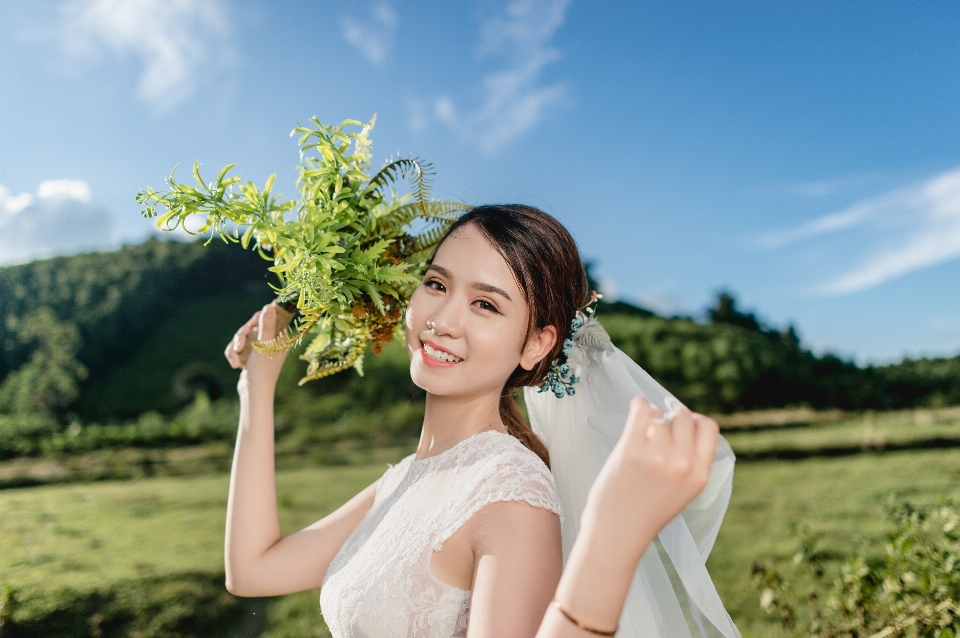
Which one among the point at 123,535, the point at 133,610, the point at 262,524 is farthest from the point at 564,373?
the point at 123,535

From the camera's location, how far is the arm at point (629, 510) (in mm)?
1083

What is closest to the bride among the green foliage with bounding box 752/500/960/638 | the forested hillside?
the green foliage with bounding box 752/500/960/638

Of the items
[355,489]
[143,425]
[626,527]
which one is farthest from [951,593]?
[143,425]

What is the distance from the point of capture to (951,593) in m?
Result: 2.79

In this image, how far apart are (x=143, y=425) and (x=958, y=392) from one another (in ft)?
54.0

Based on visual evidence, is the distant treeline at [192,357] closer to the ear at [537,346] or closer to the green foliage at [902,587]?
the green foliage at [902,587]

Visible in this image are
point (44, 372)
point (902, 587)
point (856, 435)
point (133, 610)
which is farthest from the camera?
point (44, 372)

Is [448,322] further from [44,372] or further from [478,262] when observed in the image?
[44,372]

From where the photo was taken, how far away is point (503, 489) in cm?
166

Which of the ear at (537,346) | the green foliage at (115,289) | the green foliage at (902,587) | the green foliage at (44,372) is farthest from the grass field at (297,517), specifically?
the ear at (537,346)

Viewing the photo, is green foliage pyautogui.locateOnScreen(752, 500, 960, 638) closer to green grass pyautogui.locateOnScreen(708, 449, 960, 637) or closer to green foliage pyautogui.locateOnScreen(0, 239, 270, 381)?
green grass pyautogui.locateOnScreen(708, 449, 960, 637)

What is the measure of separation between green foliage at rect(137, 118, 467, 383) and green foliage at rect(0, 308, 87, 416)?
10127mm

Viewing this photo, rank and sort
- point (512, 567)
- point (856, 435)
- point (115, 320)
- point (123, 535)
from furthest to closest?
point (115, 320) → point (856, 435) → point (123, 535) → point (512, 567)

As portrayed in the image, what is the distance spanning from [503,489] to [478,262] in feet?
Result: 2.29
